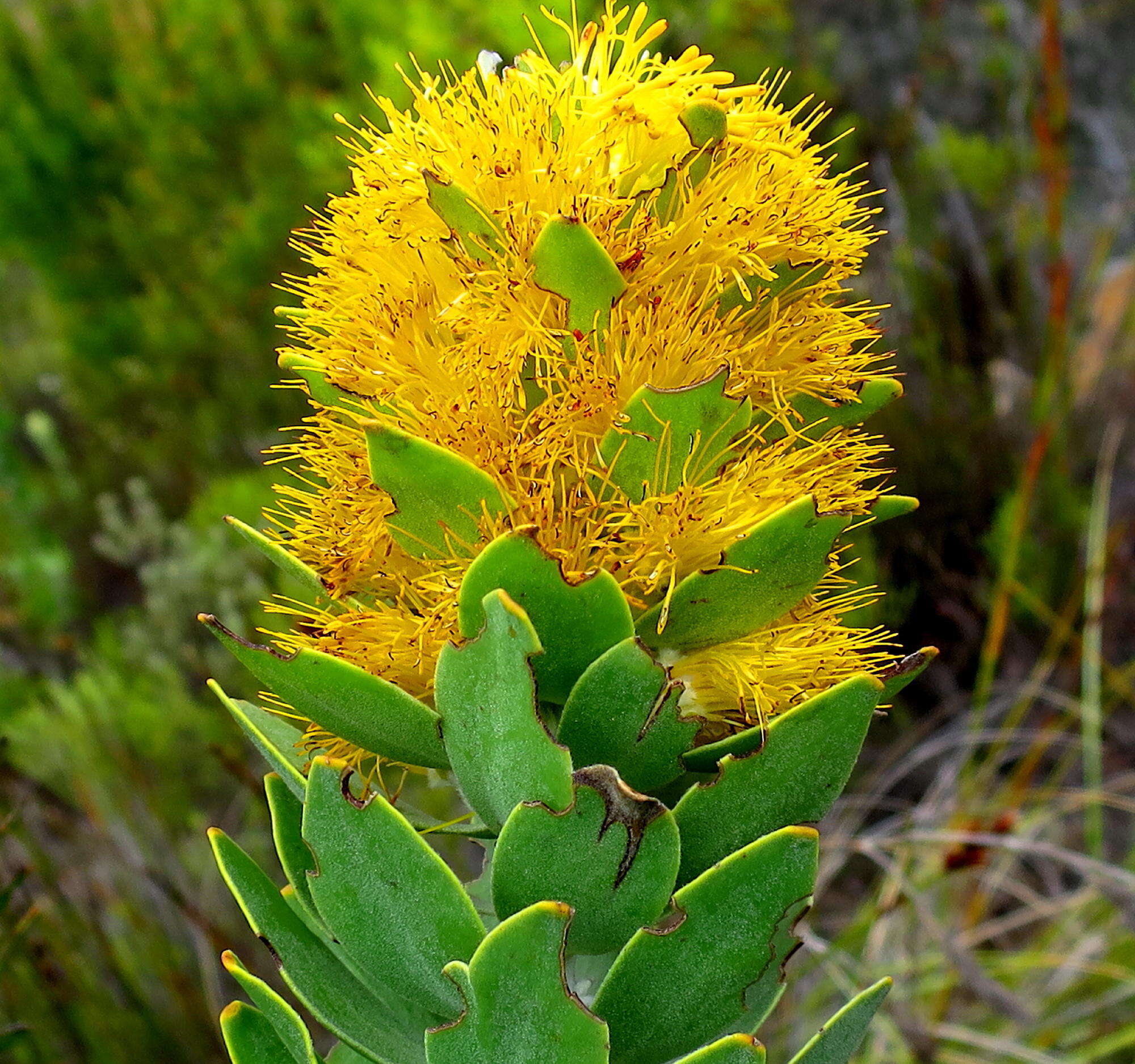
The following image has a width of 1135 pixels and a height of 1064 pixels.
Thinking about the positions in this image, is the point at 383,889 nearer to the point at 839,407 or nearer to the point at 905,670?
the point at 905,670

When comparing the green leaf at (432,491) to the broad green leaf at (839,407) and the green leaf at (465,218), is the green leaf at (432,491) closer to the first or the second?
the green leaf at (465,218)

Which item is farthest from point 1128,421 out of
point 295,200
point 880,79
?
point 295,200

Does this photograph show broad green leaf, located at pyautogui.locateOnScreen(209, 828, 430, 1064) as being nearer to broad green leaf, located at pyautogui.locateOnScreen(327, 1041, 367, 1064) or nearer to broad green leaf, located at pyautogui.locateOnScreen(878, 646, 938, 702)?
broad green leaf, located at pyautogui.locateOnScreen(327, 1041, 367, 1064)

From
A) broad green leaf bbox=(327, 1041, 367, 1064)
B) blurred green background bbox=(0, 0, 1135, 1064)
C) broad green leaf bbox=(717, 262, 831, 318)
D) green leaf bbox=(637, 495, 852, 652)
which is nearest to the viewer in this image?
green leaf bbox=(637, 495, 852, 652)

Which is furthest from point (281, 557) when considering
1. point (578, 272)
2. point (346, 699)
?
point (578, 272)

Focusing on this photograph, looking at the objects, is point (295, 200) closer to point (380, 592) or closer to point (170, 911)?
point (170, 911)

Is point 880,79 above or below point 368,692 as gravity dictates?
above

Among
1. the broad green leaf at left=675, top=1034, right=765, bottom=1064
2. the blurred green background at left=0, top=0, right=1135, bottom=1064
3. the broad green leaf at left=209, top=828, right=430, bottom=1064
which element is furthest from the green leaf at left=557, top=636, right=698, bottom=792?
the blurred green background at left=0, top=0, right=1135, bottom=1064
